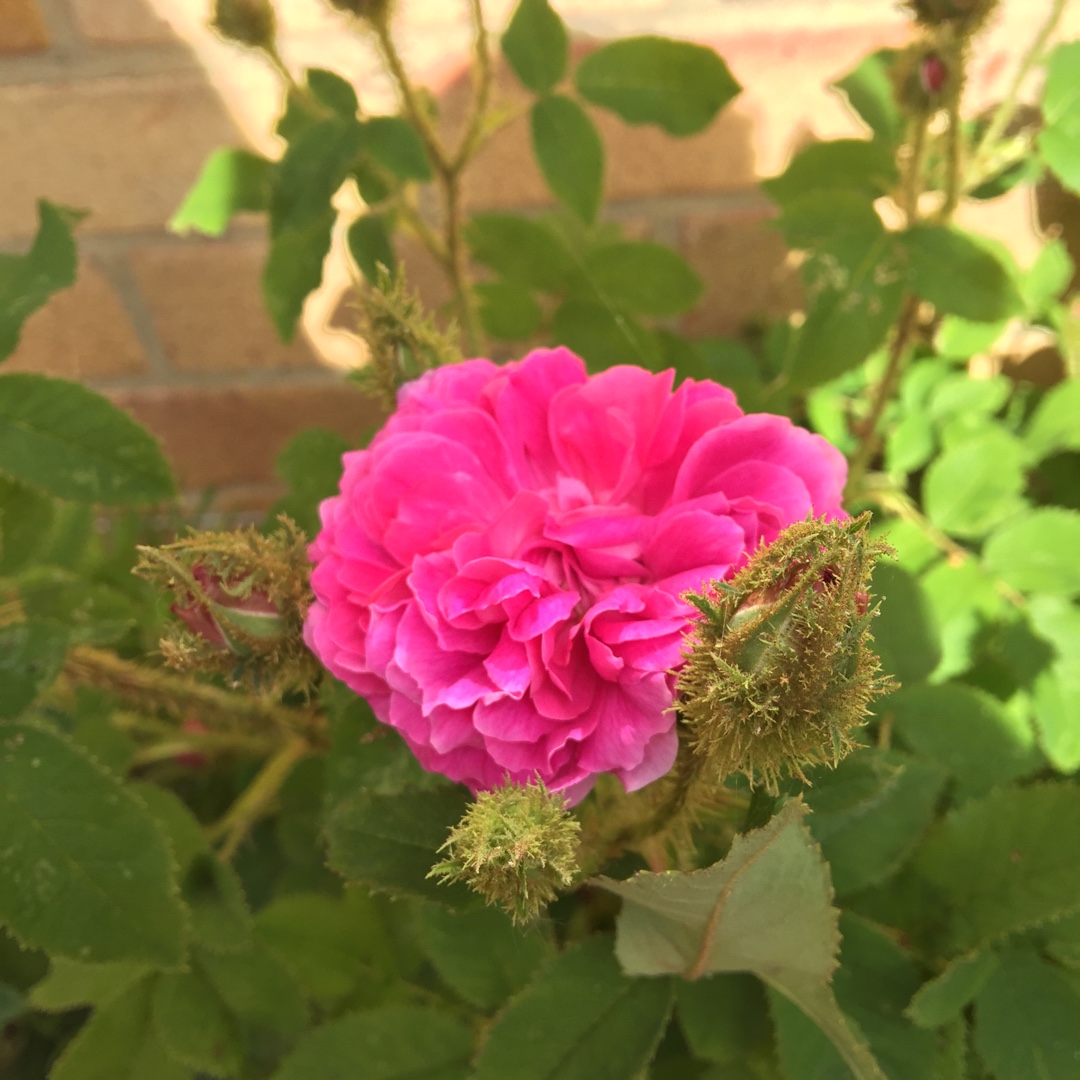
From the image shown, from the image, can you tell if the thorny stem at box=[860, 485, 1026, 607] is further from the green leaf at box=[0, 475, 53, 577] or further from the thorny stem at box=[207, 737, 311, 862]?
the green leaf at box=[0, 475, 53, 577]

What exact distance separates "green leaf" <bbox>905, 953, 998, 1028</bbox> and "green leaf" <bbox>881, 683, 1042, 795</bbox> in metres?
0.09

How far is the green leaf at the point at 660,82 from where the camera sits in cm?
46

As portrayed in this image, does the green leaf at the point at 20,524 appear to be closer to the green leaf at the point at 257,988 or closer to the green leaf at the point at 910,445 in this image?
the green leaf at the point at 257,988

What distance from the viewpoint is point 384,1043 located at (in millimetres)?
398

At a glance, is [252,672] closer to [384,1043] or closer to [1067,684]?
[384,1043]

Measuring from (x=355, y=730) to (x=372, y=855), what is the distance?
0.27 ft

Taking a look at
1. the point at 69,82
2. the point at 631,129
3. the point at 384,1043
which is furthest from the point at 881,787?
the point at 69,82

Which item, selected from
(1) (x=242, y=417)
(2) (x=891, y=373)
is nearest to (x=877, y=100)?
(2) (x=891, y=373)

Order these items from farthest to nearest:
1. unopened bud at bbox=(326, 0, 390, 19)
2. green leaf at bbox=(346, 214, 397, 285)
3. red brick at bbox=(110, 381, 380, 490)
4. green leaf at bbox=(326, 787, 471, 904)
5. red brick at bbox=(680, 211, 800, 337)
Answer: red brick at bbox=(110, 381, 380, 490) < red brick at bbox=(680, 211, 800, 337) < green leaf at bbox=(346, 214, 397, 285) < unopened bud at bbox=(326, 0, 390, 19) < green leaf at bbox=(326, 787, 471, 904)

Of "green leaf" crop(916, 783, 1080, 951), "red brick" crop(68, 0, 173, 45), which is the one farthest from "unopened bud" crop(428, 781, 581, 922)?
"red brick" crop(68, 0, 173, 45)

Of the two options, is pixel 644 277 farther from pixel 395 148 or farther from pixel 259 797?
pixel 259 797

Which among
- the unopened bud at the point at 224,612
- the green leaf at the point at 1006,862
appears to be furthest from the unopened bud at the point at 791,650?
the green leaf at the point at 1006,862

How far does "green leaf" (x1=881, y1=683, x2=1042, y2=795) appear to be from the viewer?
1.37 feet

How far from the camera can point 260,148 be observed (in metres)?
0.72
